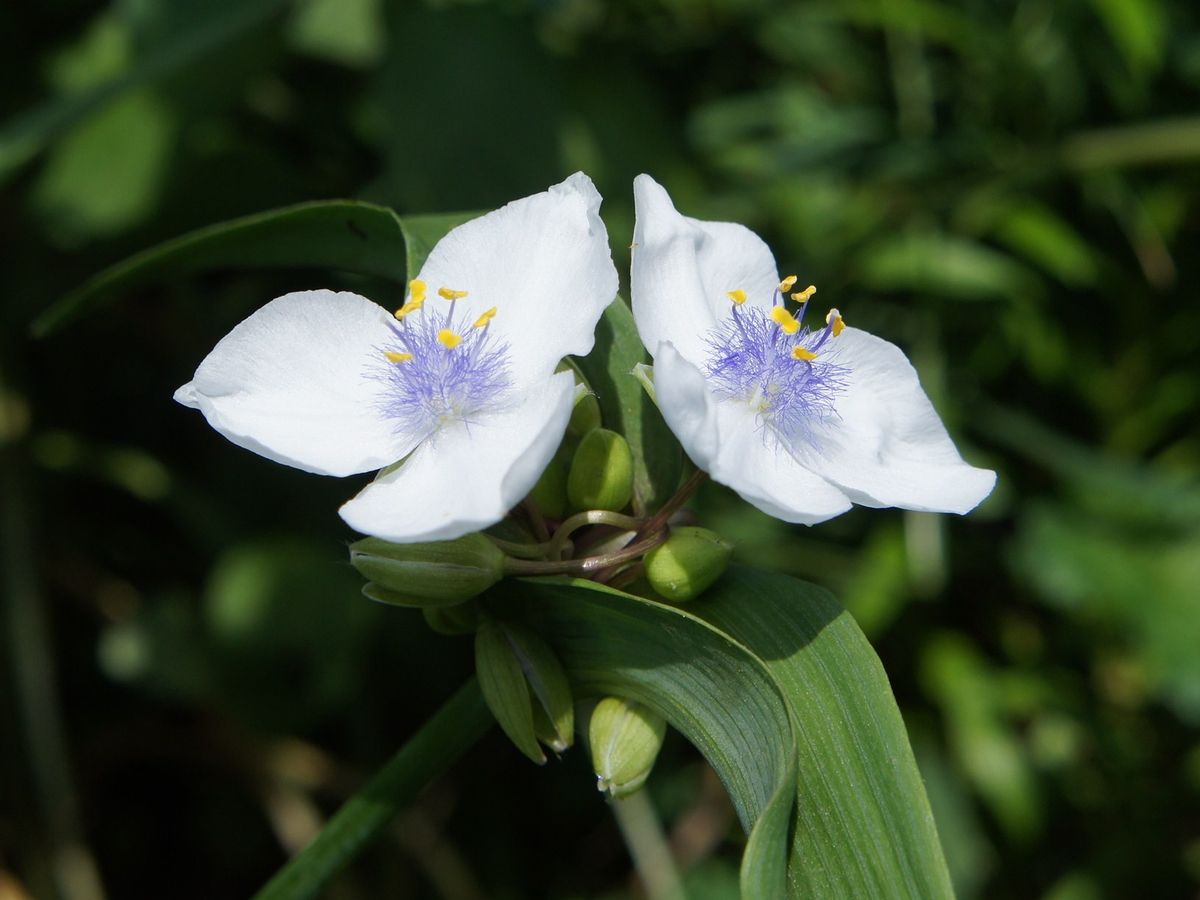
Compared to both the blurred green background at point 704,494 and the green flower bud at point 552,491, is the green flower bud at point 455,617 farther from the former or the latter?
the blurred green background at point 704,494

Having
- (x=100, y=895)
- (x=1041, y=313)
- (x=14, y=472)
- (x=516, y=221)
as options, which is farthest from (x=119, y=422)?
(x=1041, y=313)

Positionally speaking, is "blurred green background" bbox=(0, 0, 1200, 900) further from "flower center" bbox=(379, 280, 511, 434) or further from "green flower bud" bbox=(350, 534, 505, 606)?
"green flower bud" bbox=(350, 534, 505, 606)

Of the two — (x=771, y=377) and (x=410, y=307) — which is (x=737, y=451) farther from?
(x=410, y=307)

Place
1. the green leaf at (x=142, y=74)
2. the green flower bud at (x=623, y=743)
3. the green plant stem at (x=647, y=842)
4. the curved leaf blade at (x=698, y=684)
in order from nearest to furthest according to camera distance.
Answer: the curved leaf blade at (x=698, y=684), the green flower bud at (x=623, y=743), the green leaf at (x=142, y=74), the green plant stem at (x=647, y=842)

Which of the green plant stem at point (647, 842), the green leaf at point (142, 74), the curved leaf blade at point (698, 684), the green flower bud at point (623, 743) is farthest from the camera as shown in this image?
the green plant stem at point (647, 842)

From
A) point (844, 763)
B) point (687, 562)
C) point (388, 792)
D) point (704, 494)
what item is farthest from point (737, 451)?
point (704, 494)

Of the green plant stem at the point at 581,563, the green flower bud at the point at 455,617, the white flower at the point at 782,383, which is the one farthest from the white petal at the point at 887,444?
the green flower bud at the point at 455,617
